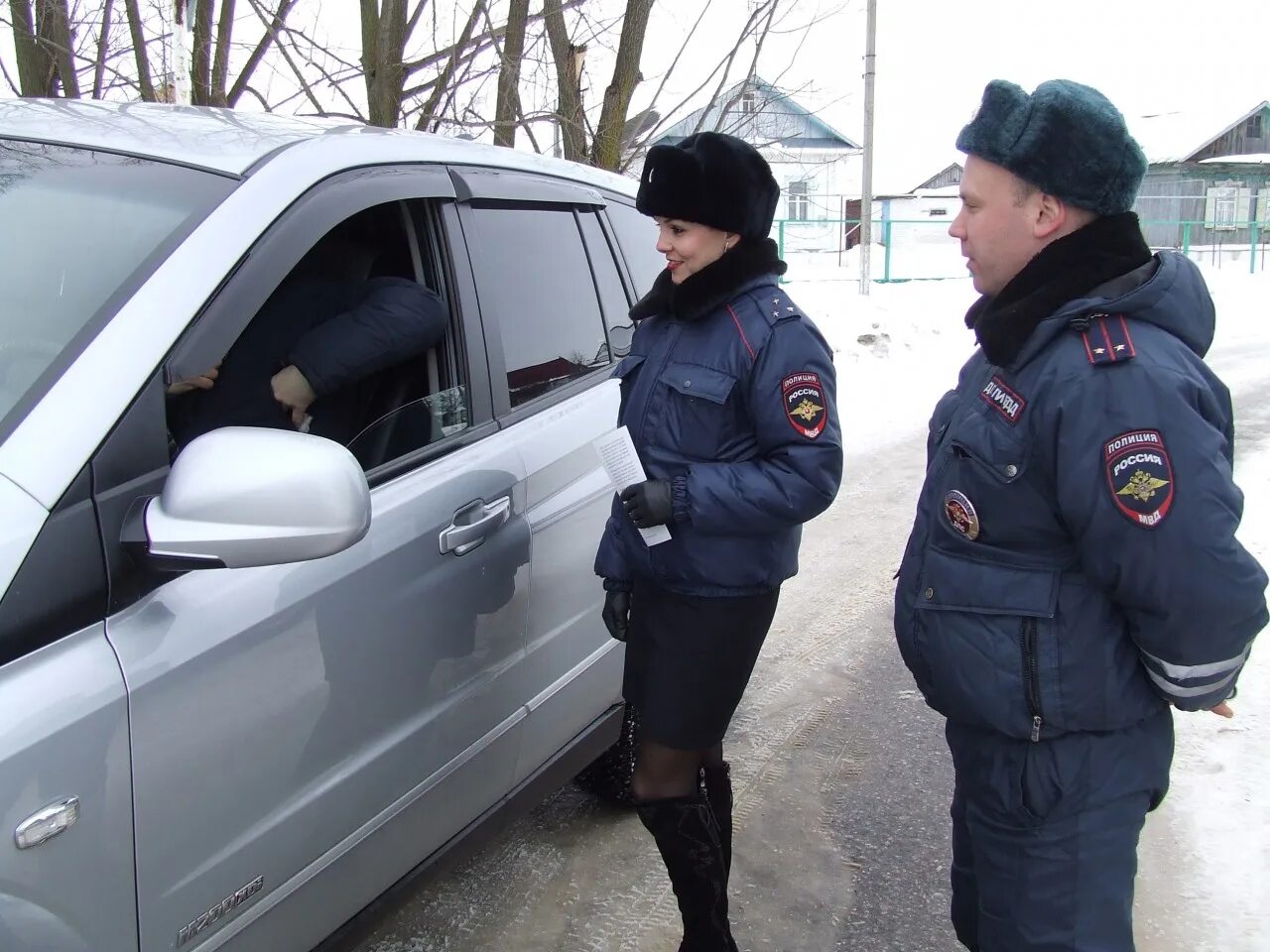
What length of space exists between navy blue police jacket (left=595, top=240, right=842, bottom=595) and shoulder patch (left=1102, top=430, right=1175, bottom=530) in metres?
0.70

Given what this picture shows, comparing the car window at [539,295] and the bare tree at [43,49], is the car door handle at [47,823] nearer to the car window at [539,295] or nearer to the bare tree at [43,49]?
the car window at [539,295]

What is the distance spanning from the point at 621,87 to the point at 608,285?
6082mm

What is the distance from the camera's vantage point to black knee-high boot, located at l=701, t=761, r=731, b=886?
254cm

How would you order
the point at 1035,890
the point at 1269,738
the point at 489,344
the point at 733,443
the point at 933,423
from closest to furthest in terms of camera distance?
the point at 1035,890, the point at 933,423, the point at 733,443, the point at 489,344, the point at 1269,738

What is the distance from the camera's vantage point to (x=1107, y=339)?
152cm

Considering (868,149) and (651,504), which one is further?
(868,149)

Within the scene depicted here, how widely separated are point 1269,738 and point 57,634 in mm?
3596

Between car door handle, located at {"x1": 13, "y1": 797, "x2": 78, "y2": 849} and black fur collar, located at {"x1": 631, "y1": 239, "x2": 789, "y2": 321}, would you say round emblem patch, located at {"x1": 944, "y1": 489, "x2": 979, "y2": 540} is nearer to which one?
black fur collar, located at {"x1": 631, "y1": 239, "x2": 789, "y2": 321}

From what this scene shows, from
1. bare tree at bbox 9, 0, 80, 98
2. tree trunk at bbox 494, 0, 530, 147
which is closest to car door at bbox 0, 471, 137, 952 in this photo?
tree trunk at bbox 494, 0, 530, 147

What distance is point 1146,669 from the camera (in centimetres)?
163

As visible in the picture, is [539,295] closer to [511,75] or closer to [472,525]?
[472,525]

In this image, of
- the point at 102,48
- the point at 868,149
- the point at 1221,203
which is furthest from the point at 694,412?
the point at 1221,203

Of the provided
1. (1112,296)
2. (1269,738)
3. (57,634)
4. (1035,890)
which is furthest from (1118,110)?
(1269,738)

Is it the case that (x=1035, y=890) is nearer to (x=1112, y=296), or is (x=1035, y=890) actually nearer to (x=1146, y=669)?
(x=1146, y=669)
